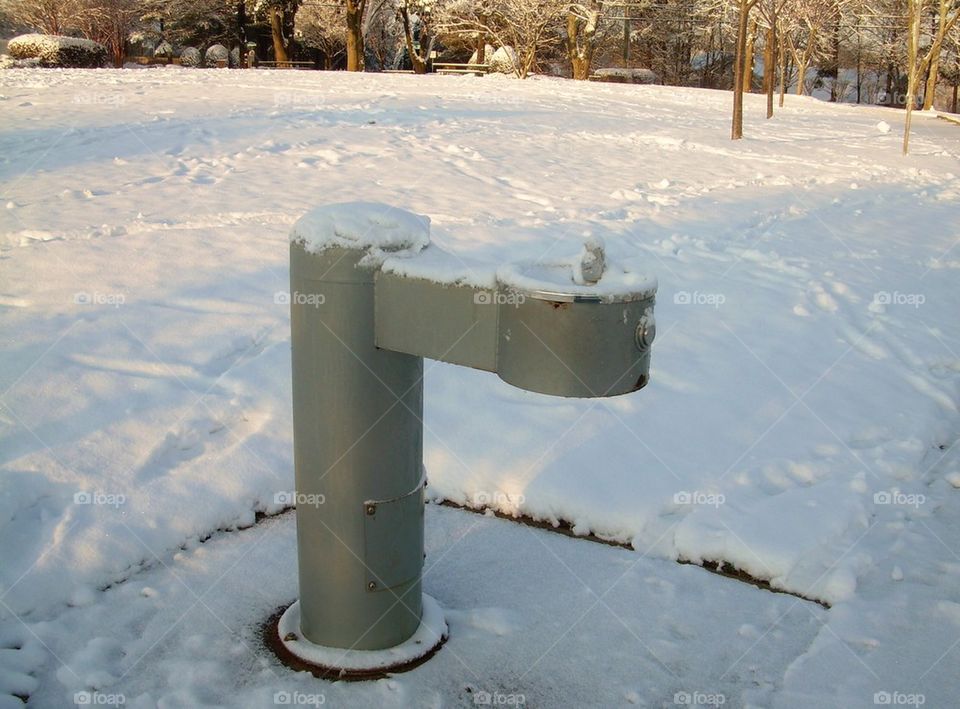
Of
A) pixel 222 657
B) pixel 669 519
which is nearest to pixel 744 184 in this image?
pixel 669 519

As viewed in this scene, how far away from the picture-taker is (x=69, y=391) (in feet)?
13.0

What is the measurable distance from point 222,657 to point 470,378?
2203mm

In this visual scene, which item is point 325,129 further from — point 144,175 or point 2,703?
point 2,703
